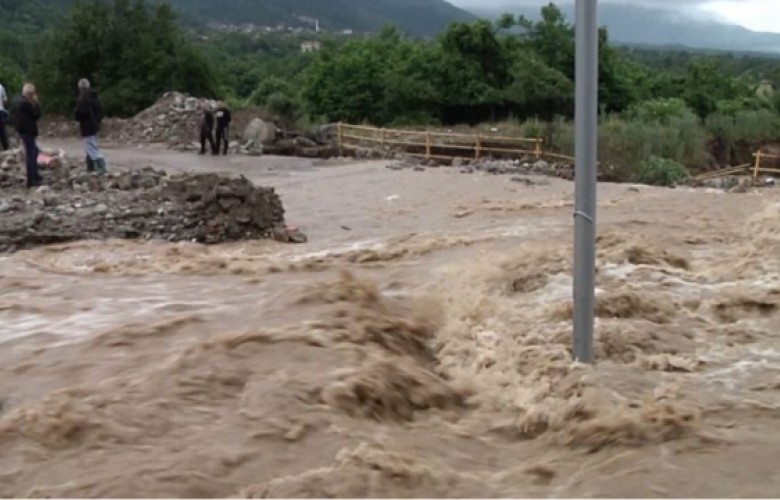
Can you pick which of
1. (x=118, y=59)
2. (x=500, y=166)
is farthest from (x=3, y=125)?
(x=118, y=59)

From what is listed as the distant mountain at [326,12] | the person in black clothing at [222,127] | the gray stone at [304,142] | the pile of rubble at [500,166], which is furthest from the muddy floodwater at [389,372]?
the distant mountain at [326,12]

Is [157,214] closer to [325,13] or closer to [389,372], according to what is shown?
[389,372]

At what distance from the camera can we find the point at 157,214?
493 inches

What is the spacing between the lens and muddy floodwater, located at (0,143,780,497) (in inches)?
193

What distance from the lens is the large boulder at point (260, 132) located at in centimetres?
2533

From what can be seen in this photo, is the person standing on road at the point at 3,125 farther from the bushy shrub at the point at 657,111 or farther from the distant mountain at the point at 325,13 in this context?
the distant mountain at the point at 325,13

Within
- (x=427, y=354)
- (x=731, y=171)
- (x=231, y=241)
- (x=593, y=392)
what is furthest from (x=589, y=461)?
(x=731, y=171)

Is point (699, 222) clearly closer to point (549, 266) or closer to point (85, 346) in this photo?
point (549, 266)

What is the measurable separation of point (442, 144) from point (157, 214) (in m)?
12.9

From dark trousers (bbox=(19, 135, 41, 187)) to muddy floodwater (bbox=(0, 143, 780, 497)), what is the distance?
3.34m

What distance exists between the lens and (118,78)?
31.2 meters

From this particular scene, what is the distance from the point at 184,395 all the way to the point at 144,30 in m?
28.5

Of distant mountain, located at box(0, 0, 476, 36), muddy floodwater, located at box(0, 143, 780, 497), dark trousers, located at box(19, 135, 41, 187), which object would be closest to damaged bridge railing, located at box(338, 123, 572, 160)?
dark trousers, located at box(19, 135, 41, 187)

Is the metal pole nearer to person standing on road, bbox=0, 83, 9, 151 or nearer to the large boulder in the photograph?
person standing on road, bbox=0, 83, 9, 151
